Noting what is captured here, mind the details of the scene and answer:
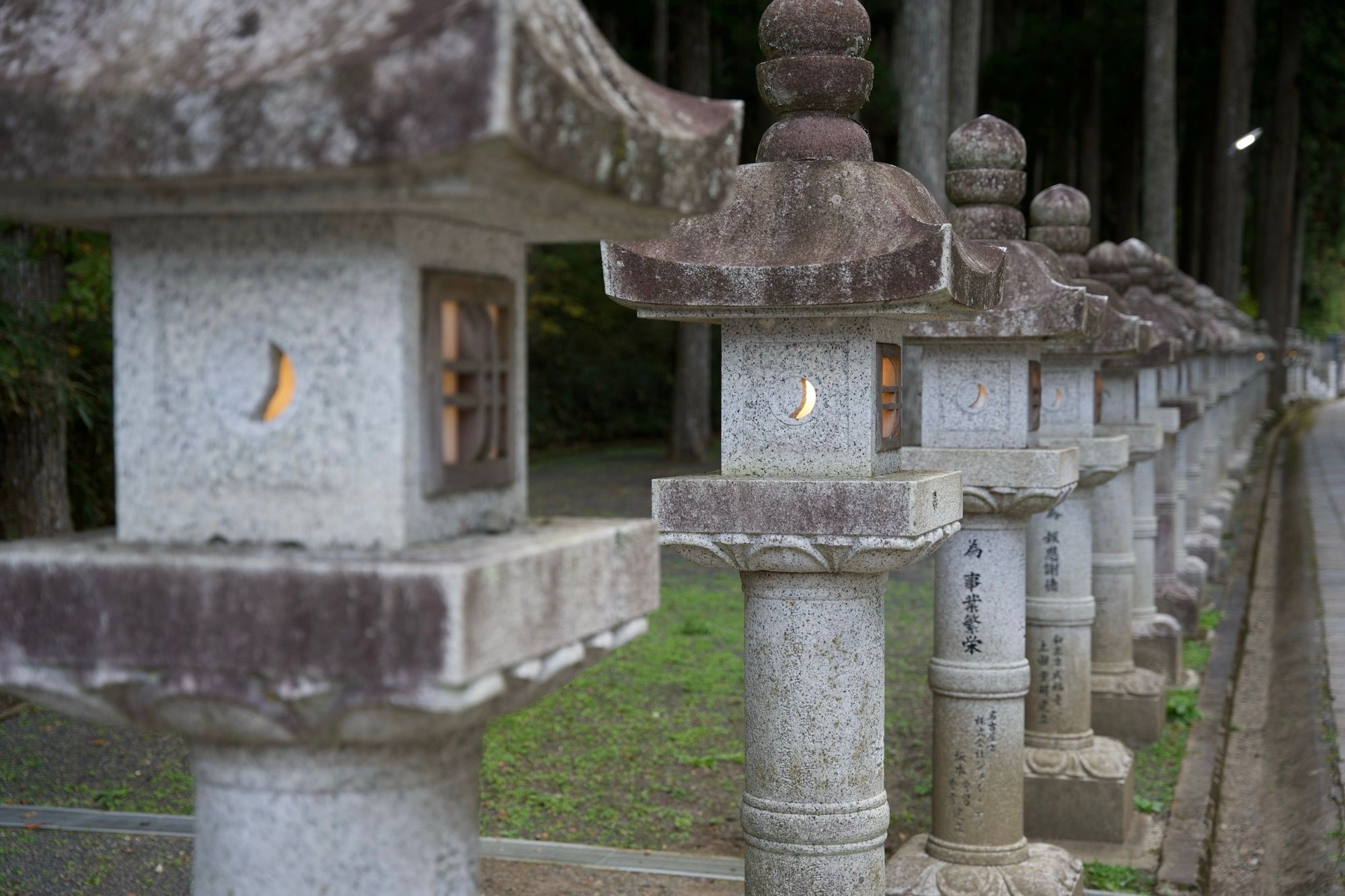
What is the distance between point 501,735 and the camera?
25.9 feet

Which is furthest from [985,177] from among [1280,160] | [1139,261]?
[1280,160]

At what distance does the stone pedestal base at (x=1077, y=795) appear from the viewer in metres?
7.10

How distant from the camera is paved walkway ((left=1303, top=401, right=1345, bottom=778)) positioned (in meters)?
9.02

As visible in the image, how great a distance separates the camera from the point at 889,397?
4.52 meters

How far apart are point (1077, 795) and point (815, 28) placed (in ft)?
14.3

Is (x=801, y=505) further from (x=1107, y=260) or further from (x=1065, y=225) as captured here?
(x=1107, y=260)

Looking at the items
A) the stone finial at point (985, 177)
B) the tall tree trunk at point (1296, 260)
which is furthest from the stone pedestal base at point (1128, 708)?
the tall tree trunk at point (1296, 260)

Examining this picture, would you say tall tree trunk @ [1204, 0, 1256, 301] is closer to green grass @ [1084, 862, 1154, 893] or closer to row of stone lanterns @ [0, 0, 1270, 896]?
green grass @ [1084, 862, 1154, 893]

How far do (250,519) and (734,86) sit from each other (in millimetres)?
21332

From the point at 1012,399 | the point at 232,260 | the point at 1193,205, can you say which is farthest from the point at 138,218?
the point at 1193,205

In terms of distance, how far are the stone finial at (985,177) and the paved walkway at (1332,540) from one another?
130 inches

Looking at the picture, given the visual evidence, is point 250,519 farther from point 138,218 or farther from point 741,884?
point 741,884

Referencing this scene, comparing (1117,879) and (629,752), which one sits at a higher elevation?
(629,752)

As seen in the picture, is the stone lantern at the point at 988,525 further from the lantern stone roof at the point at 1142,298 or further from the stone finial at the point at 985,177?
the lantern stone roof at the point at 1142,298
